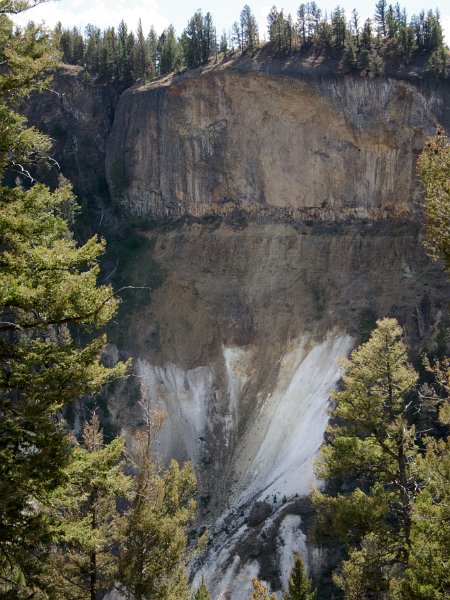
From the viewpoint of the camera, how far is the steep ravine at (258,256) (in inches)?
1476

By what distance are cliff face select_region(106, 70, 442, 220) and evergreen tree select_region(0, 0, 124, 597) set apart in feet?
117

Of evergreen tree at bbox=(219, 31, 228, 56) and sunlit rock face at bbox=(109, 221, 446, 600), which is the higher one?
evergreen tree at bbox=(219, 31, 228, 56)

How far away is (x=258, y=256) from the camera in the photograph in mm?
44781

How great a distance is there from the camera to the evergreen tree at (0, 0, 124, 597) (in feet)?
27.9

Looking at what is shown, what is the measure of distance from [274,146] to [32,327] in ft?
129

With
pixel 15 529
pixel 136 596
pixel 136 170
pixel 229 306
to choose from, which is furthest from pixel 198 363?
pixel 15 529

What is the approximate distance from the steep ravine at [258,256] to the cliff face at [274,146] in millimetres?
98

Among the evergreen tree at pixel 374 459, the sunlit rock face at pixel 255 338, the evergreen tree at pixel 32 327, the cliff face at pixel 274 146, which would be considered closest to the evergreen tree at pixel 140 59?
the cliff face at pixel 274 146

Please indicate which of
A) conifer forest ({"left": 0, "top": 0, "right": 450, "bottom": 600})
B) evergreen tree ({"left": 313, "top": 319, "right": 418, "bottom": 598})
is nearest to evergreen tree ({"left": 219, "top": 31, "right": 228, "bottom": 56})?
conifer forest ({"left": 0, "top": 0, "right": 450, "bottom": 600})

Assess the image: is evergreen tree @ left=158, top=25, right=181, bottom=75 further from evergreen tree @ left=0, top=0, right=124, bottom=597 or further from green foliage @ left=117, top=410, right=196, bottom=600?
evergreen tree @ left=0, top=0, right=124, bottom=597

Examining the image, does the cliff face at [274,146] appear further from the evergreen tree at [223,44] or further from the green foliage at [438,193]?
the green foliage at [438,193]

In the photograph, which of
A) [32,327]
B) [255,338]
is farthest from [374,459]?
[255,338]

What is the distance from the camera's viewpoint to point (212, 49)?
175ft

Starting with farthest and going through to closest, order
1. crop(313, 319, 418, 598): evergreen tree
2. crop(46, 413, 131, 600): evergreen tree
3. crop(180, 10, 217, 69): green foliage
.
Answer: crop(180, 10, 217, 69): green foliage, crop(313, 319, 418, 598): evergreen tree, crop(46, 413, 131, 600): evergreen tree
